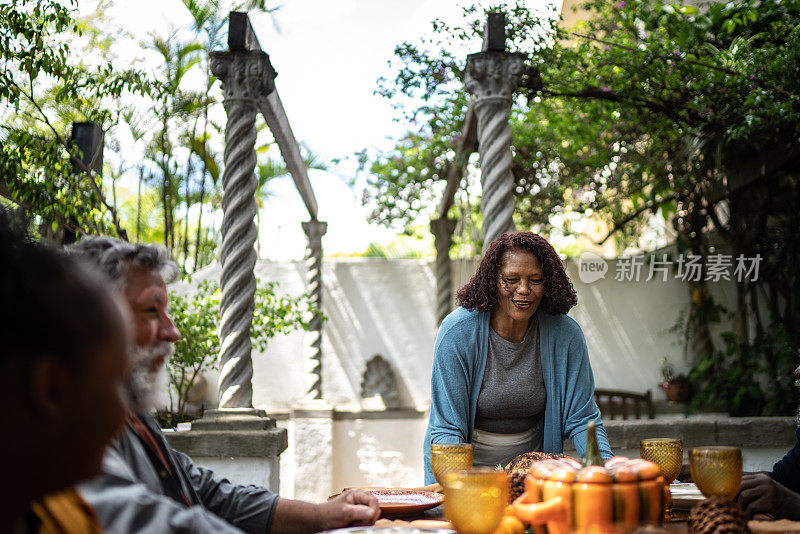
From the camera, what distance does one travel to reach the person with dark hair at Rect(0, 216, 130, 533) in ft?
2.49

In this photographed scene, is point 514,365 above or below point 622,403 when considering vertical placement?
above

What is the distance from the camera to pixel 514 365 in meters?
2.71

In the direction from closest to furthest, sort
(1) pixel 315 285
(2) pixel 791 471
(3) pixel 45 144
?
(2) pixel 791 471 → (3) pixel 45 144 → (1) pixel 315 285

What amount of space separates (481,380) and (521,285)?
38 centimetres

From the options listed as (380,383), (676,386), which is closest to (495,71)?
(380,383)

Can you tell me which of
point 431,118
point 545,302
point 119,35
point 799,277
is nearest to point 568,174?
point 431,118

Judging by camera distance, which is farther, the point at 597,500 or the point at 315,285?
the point at 315,285

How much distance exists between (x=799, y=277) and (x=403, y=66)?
4404mm

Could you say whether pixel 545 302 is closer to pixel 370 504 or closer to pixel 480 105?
pixel 370 504

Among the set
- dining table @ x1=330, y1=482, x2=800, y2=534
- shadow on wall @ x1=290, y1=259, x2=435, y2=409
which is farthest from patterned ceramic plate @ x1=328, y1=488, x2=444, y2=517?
shadow on wall @ x1=290, y1=259, x2=435, y2=409

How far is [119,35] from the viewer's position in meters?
11.2

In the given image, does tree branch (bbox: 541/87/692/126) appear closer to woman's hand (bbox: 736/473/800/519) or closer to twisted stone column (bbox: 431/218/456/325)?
twisted stone column (bbox: 431/218/456/325)

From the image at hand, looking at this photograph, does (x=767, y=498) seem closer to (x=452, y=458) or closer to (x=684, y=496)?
(x=684, y=496)

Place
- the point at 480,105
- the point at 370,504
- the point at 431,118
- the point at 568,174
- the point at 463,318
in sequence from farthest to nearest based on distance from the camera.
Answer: the point at 568,174
the point at 431,118
the point at 480,105
the point at 463,318
the point at 370,504
